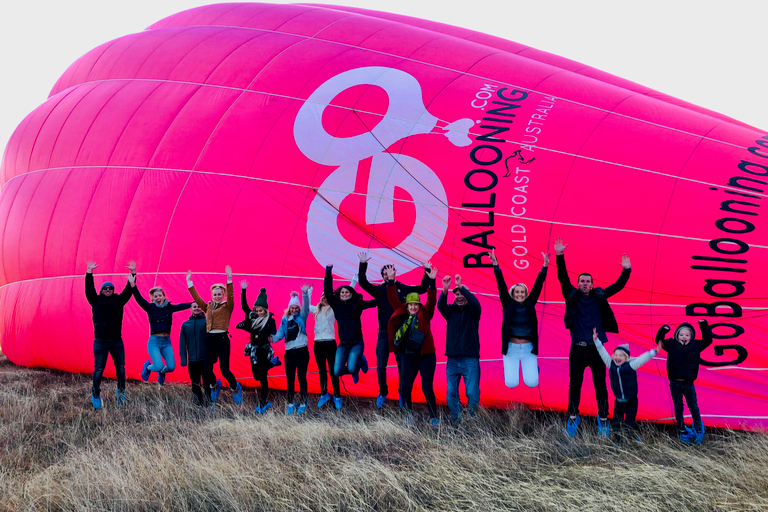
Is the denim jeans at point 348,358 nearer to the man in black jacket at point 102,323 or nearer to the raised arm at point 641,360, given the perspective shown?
the man in black jacket at point 102,323

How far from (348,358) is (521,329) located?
6.75ft

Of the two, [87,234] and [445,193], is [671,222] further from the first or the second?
[87,234]

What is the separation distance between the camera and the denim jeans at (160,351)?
846 cm

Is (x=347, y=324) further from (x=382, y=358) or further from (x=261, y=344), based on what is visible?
(x=261, y=344)

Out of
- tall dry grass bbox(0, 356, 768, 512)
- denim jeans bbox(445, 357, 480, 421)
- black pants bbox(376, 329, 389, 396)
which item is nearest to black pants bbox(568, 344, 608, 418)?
tall dry grass bbox(0, 356, 768, 512)

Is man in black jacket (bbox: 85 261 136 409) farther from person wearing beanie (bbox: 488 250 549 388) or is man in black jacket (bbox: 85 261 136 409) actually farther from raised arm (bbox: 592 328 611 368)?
raised arm (bbox: 592 328 611 368)

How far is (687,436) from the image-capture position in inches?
222

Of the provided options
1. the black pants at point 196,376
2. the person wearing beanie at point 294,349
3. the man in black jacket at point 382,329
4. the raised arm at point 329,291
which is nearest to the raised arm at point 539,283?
the man in black jacket at point 382,329

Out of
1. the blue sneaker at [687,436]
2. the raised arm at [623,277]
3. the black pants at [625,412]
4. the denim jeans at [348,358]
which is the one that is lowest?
the blue sneaker at [687,436]

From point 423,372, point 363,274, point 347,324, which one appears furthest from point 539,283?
point 347,324

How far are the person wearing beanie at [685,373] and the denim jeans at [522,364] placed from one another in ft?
3.72

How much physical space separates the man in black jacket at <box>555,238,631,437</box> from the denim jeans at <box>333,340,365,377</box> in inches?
92.8

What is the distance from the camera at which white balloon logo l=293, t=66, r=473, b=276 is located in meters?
7.93

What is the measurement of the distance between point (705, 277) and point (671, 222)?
0.65 metres
